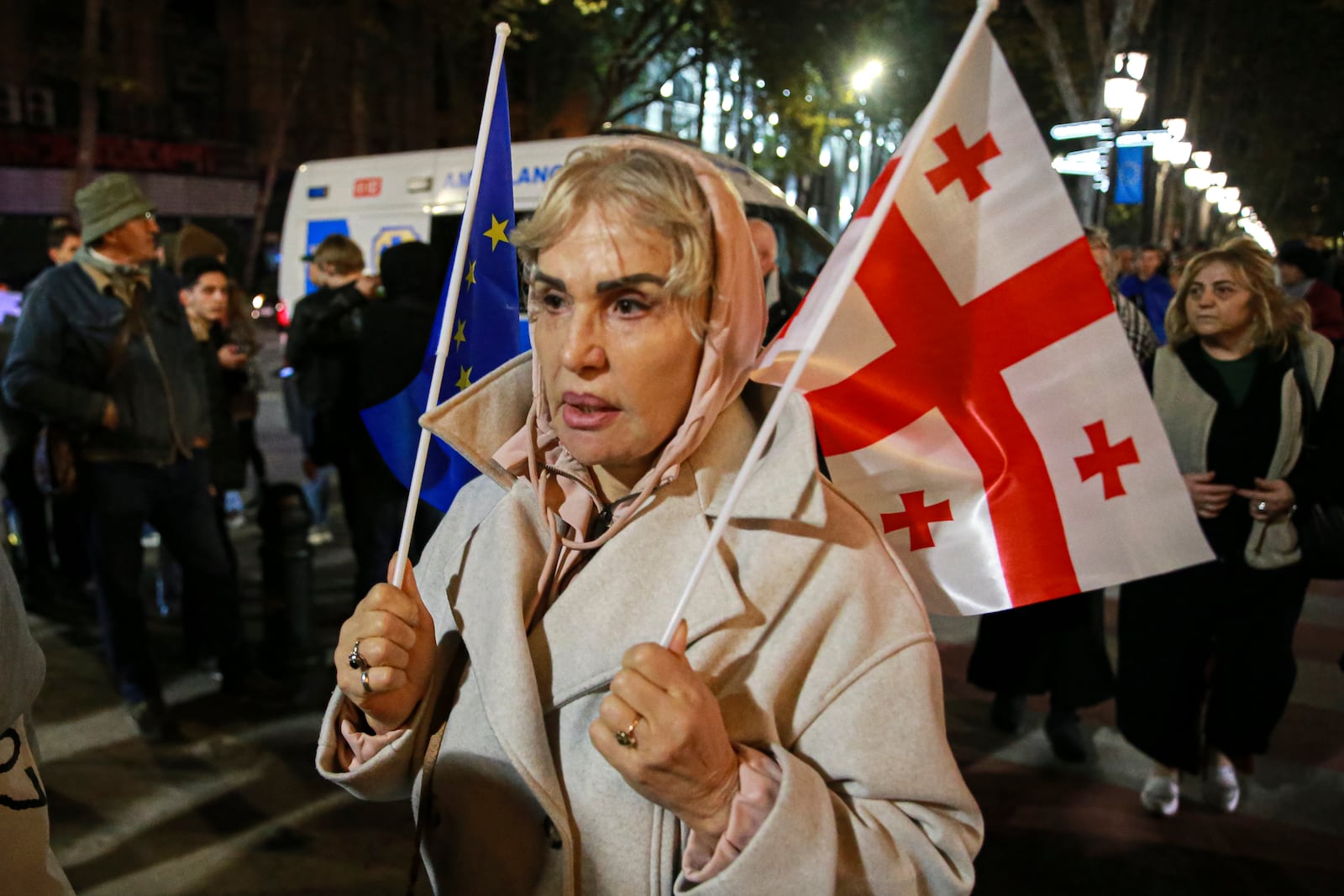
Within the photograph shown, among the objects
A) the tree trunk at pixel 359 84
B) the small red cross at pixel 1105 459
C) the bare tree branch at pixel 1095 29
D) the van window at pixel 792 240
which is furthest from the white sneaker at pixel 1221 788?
the tree trunk at pixel 359 84

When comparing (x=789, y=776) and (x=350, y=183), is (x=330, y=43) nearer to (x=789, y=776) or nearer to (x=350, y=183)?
(x=350, y=183)

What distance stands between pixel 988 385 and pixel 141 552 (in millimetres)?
4013

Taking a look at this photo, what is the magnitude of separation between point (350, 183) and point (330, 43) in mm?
20957

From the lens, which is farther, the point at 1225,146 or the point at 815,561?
the point at 1225,146

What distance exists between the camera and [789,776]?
1.35 metres

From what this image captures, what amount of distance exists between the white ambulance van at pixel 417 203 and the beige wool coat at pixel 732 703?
5.29 meters

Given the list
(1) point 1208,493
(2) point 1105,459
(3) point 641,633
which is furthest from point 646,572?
(1) point 1208,493

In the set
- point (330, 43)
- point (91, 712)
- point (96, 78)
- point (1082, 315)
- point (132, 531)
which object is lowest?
point (91, 712)

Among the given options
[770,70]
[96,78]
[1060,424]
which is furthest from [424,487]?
[770,70]

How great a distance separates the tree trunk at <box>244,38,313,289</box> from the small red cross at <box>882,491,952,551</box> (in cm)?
2533

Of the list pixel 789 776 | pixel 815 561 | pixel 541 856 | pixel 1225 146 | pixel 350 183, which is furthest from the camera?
pixel 1225 146

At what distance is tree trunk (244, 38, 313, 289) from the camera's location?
83.2 feet

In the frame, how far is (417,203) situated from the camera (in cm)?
985

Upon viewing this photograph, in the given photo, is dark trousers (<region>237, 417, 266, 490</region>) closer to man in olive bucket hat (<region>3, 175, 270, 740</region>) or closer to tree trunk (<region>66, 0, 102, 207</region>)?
man in olive bucket hat (<region>3, 175, 270, 740</region>)
